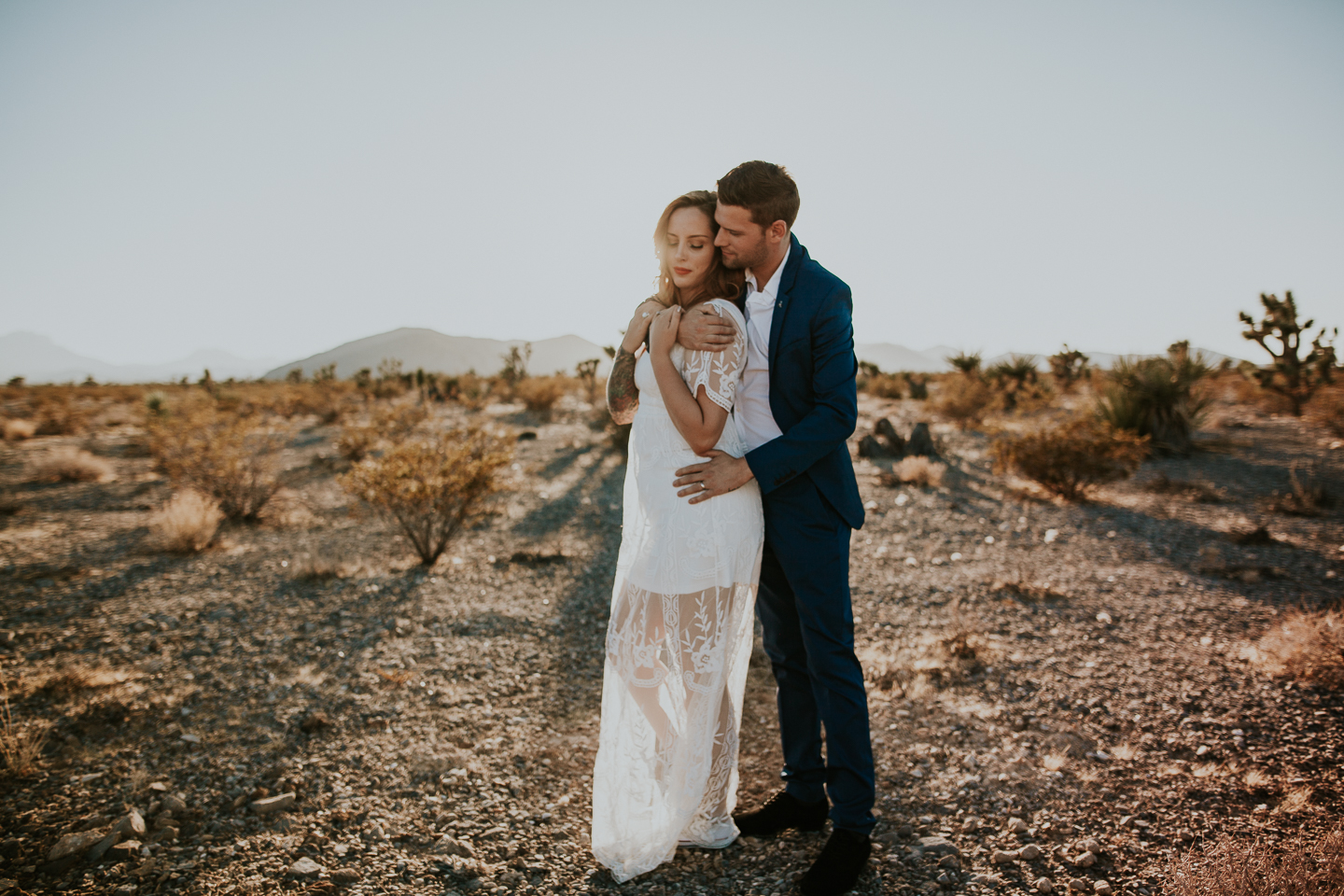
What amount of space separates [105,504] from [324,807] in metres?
8.24

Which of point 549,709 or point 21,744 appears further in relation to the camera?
point 549,709

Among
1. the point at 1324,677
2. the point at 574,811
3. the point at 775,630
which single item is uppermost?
the point at 775,630

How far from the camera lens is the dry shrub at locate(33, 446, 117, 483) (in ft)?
31.6

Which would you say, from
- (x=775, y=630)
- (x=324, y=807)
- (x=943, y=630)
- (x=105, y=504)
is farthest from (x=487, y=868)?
(x=105, y=504)

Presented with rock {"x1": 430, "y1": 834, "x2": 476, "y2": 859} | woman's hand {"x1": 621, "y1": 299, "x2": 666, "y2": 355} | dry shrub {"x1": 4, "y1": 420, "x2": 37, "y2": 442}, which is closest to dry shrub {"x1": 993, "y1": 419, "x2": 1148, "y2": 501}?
woman's hand {"x1": 621, "y1": 299, "x2": 666, "y2": 355}

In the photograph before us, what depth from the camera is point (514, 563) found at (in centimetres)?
582

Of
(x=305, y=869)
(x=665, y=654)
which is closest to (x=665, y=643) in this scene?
(x=665, y=654)

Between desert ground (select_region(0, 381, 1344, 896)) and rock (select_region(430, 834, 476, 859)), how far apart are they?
10mm

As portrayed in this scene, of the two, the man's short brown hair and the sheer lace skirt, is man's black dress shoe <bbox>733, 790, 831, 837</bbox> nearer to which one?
the sheer lace skirt

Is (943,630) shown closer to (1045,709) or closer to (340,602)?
(1045,709)

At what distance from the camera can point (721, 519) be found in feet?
6.84

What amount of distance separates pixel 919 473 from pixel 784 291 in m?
7.80

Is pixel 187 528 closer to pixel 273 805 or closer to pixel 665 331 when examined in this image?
pixel 273 805

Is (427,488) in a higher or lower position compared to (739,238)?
lower
